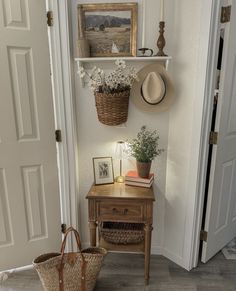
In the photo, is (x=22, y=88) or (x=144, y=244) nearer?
(x=22, y=88)

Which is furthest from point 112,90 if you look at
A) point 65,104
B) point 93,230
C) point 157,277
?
point 157,277

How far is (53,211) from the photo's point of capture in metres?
1.92

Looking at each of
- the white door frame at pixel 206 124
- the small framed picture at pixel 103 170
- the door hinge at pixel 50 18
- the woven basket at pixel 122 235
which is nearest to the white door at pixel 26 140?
the door hinge at pixel 50 18

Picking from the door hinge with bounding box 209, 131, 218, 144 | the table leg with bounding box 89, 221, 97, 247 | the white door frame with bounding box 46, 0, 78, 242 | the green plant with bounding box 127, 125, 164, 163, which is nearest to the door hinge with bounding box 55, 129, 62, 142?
the white door frame with bounding box 46, 0, 78, 242

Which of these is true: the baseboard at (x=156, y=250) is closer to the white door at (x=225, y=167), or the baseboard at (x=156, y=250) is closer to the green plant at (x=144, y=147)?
the white door at (x=225, y=167)

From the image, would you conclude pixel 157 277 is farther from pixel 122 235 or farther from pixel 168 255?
pixel 122 235

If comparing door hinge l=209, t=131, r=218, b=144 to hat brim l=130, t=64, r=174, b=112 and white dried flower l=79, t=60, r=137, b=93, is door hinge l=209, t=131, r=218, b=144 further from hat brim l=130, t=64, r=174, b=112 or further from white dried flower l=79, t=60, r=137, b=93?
white dried flower l=79, t=60, r=137, b=93

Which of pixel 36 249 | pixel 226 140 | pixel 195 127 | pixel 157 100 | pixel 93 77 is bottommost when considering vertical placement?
pixel 36 249

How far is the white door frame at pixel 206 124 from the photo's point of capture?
1489 mm

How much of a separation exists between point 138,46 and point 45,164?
1142mm

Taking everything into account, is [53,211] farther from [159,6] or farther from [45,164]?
[159,6]

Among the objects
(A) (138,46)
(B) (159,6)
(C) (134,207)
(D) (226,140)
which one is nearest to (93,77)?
(A) (138,46)

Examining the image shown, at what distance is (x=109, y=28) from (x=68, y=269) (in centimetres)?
167

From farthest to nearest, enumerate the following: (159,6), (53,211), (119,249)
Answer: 1. (53,211)
2. (119,249)
3. (159,6)
